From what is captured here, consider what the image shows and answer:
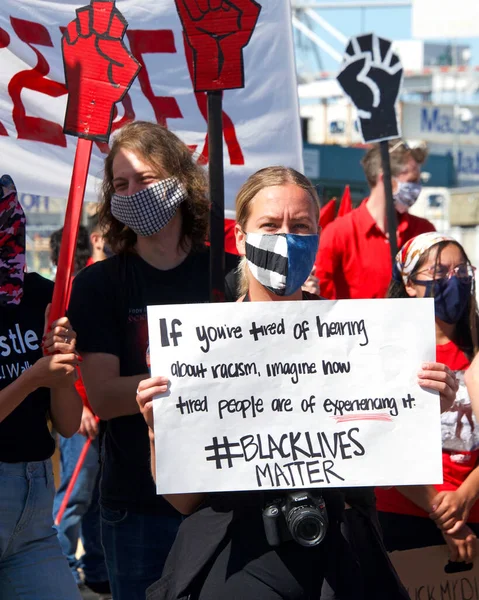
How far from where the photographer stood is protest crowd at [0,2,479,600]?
7.78 feet

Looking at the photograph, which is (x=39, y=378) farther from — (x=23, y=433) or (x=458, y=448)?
(x=458, y=448)

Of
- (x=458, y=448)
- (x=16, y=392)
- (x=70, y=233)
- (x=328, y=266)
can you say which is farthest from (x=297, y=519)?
(x=328, y=266)

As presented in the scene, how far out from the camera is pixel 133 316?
3145 millimetres

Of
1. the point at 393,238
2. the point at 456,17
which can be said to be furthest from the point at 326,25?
the point at 393,238

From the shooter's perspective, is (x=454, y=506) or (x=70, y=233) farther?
(x=454, y=506)

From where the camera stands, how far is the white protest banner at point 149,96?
13.1 feet

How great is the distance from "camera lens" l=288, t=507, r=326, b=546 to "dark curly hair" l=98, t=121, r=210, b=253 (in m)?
1.28

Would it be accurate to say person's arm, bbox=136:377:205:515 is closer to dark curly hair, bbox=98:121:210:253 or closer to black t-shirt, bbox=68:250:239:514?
black t-shirt, bbox=68:250:239:514

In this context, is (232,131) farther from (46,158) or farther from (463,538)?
(463,538)

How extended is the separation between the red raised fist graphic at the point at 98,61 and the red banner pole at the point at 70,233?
2.6 inches

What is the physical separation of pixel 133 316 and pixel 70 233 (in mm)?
426

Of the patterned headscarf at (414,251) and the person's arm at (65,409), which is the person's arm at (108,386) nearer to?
the person's arm at (65,409)

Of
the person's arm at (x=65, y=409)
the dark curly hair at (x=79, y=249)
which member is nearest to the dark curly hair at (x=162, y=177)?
the person's arm at (x=65, y=409)

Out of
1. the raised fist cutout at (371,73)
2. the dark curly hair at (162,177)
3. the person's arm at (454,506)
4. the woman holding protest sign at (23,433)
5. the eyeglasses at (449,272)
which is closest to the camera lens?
the woman holding protest sign at (23,433)
